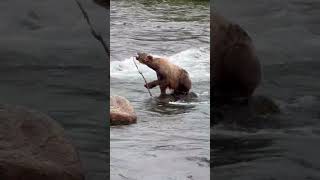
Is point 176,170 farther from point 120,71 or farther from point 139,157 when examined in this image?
point 120,71

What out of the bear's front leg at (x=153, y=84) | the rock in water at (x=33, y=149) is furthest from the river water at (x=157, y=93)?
the rock in water at (x=33, y=149)

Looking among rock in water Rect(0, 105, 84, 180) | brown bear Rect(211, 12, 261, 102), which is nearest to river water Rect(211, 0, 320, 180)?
brown bear Rect(211, 12, 261, 102)

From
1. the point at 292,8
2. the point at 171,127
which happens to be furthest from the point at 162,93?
the point at 292,8

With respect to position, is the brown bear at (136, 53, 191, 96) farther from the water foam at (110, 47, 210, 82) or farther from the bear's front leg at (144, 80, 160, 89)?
the water foam at (110, 47, 210, 82)

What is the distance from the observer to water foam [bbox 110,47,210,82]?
52.6 ft

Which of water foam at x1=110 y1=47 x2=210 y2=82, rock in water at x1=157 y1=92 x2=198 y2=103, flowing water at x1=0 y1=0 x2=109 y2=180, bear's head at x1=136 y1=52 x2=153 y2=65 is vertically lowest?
water foam at x1=110 y1=47 x2=210 y2=82

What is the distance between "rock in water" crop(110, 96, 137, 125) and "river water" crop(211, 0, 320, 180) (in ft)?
4.23

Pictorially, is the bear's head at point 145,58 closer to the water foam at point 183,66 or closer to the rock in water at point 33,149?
the water foam at point 183,66

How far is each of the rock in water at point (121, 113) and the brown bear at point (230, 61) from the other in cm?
156

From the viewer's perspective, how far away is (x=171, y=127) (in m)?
10.2

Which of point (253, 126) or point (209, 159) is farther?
point (253, 126)

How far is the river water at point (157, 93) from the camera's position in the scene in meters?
8.04

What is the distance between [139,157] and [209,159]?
784 millimetres

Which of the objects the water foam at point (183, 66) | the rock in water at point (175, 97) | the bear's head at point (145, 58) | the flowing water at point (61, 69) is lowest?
the water foam at point (183, 66)
